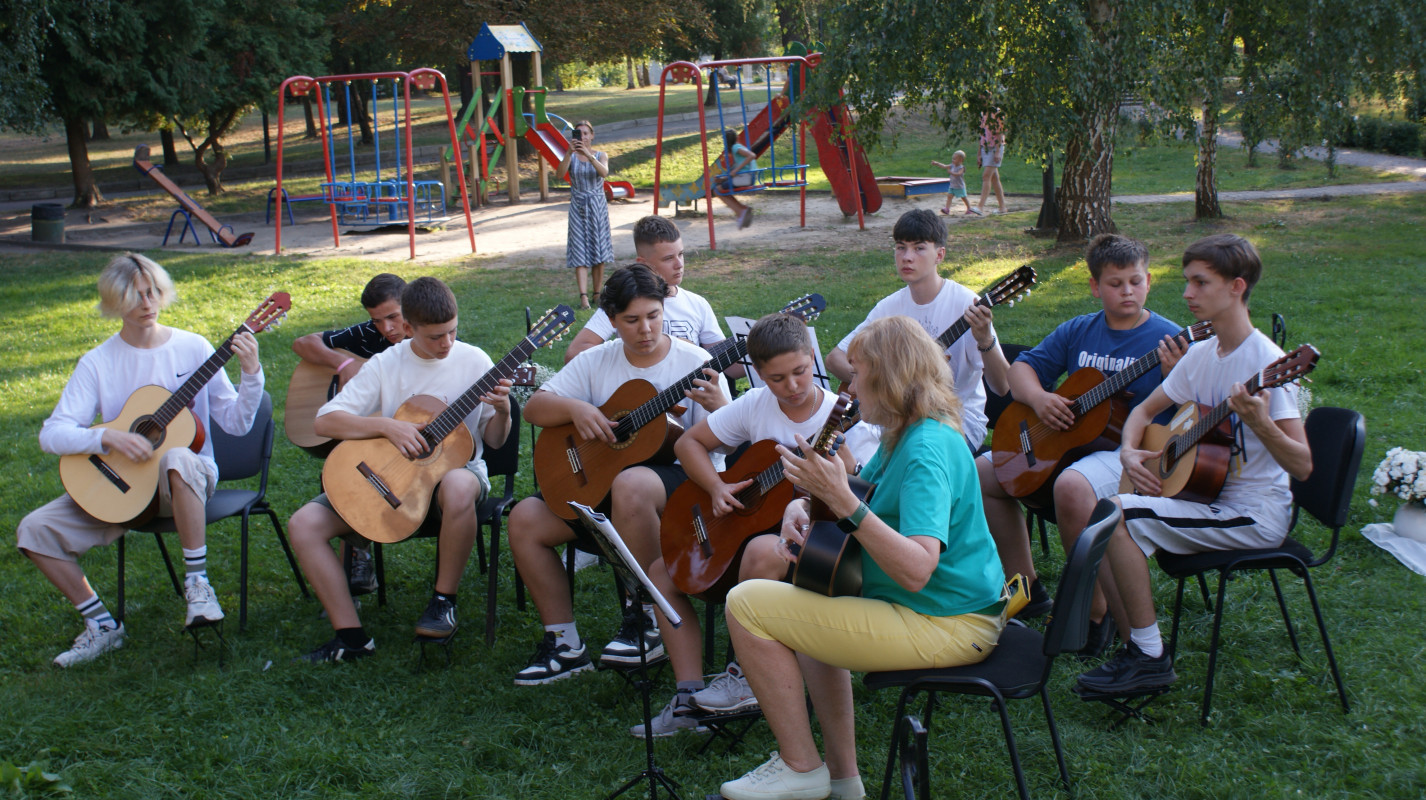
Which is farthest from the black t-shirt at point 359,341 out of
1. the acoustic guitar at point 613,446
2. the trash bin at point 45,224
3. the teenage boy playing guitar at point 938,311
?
the trash bin at point 45,224

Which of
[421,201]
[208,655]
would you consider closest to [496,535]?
[208,655]

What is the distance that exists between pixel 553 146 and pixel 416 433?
46.0 ft

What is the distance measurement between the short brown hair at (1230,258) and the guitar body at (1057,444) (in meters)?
0.63

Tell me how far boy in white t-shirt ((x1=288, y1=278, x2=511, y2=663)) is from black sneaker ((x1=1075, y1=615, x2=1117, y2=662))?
2.28m

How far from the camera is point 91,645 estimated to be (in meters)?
3.91

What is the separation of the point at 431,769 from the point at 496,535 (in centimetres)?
95

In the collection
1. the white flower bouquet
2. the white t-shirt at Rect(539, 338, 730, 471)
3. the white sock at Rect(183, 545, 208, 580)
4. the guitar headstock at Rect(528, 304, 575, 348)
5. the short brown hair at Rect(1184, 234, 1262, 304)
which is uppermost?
the short brown hair at Rect(1184, 234, 1262, 304)

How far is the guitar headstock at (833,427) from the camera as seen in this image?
2453 mm

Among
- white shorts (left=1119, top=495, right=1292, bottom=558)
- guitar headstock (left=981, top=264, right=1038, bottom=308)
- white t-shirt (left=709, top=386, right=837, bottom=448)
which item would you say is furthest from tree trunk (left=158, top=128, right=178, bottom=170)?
white shorts (left=1119, top=495, right=1292, bottom=558)

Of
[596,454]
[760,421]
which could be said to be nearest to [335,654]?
[596,454]

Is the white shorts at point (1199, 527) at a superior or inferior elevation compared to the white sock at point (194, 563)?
superior

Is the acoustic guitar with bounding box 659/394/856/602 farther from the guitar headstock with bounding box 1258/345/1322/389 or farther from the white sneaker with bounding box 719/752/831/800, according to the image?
the guitar headstock with bounding box 1258/345/1322/389

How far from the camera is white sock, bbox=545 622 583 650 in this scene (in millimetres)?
3711

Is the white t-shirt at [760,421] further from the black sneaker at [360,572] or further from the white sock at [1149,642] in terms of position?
the black sneaker at [360,572]
